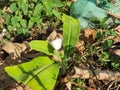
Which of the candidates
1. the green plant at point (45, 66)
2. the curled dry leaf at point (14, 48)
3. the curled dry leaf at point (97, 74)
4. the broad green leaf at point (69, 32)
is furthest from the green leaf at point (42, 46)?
the curled dry leaf at point (14, 48)

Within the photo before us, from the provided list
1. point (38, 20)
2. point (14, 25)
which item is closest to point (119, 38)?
point (38, 20)

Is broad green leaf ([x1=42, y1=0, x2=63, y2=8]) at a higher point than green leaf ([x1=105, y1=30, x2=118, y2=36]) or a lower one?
higher

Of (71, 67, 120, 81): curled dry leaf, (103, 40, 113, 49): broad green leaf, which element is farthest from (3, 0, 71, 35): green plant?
(71, 67, 120, 81): curled dry leaf

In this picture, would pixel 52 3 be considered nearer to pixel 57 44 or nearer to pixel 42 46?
pixel 57 44

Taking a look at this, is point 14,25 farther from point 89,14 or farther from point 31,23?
point 89,14

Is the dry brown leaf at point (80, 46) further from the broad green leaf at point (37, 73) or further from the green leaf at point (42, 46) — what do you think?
the broad green leaf at point (37, 73)

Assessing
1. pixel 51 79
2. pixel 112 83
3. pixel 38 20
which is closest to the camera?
pixel 51 79

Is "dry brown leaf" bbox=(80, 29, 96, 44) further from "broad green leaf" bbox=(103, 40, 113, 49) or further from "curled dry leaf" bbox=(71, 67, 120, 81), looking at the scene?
"curled dry leaf" bbox=(71, 67, 120, 81)
